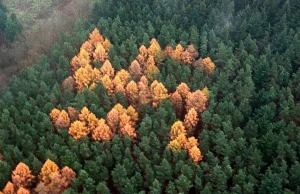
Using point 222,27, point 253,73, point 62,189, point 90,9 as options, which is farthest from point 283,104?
point 90,9

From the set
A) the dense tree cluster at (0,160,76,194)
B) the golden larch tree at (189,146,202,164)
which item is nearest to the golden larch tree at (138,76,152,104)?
the golden larch tree at (189,146,202,164)

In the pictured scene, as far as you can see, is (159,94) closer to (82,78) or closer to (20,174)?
(82,78)

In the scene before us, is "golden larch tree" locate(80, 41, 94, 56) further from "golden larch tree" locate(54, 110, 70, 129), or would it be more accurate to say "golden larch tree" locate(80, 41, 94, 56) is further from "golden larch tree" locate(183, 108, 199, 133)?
"golden larch tree" locate(183, 108, 199, 133)

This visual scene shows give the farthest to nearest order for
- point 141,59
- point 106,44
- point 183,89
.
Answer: point 106,44
point 141,59
point 183,89

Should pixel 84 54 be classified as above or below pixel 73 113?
above

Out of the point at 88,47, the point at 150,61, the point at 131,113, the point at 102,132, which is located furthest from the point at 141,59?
the point at 102,132

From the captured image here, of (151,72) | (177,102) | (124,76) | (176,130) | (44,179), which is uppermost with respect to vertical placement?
(151,72)

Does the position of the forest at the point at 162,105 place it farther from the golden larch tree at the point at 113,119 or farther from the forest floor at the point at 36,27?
the forest floor at the point at 36,27
